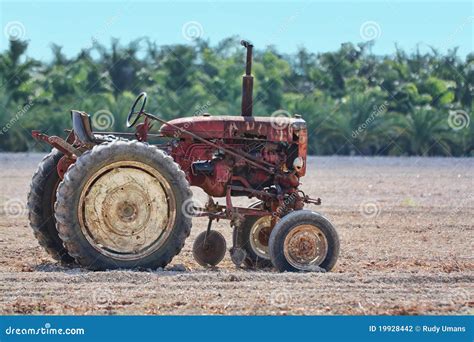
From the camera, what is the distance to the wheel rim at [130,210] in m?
12.1

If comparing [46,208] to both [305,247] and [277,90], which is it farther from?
[277,90]

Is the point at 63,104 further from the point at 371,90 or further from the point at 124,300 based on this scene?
the point at 124,300

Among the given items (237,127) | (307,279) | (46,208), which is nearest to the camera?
(307,279)

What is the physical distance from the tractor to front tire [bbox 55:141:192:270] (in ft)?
0.03

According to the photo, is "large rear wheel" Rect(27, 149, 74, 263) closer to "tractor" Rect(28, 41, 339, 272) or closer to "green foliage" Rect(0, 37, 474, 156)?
"tractor" Rect(28, 41, 339, 272)

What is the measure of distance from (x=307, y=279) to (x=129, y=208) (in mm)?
2079

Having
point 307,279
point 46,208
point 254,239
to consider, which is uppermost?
point 46,208

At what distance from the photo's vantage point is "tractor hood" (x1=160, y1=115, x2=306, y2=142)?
1298cm

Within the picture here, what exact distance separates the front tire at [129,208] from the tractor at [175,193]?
10 mm

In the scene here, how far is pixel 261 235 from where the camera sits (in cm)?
1367

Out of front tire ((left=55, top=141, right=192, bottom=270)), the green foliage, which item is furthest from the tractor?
the green foliage

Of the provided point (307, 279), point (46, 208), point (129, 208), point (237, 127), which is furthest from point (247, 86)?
point (307, 279)

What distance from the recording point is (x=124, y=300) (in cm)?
1031

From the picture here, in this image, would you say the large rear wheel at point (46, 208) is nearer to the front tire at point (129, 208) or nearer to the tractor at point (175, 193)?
the tractor at point (175, 193)
